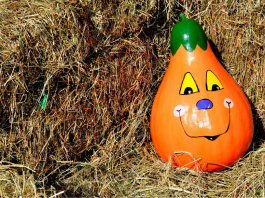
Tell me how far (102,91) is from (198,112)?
2.91 ft

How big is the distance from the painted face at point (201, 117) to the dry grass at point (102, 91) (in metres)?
0.15

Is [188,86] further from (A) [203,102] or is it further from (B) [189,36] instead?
(B) [189,36]

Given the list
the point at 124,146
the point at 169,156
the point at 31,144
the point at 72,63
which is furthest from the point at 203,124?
the point at 31,144

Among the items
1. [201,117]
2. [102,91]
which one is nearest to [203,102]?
[201,117]

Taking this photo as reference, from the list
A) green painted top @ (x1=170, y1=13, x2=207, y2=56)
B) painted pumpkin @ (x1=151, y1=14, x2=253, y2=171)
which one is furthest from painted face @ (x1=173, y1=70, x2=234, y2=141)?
green painted top @ (x1=170, y1=13, x2=207, y2=56)

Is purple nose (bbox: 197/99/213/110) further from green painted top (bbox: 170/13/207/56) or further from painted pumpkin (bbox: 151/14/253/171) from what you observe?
green painted top (bbox: 170/13/207/56)

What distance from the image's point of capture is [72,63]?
2.34 metres

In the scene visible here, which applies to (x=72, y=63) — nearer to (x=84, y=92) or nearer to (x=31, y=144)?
(x=84, y=92)

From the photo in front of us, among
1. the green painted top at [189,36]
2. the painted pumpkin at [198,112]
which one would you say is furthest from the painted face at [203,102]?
the green painted top at [189,36]

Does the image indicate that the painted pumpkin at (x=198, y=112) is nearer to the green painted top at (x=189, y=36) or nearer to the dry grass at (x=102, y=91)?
the green painted top at (x=189, y=36)

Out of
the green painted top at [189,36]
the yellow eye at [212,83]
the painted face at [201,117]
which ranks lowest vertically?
the painted face at [201,117]

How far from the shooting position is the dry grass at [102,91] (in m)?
2.12

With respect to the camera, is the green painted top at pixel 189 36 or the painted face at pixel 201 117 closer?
the painted face at pixel 201 117

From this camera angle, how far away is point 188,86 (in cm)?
234
